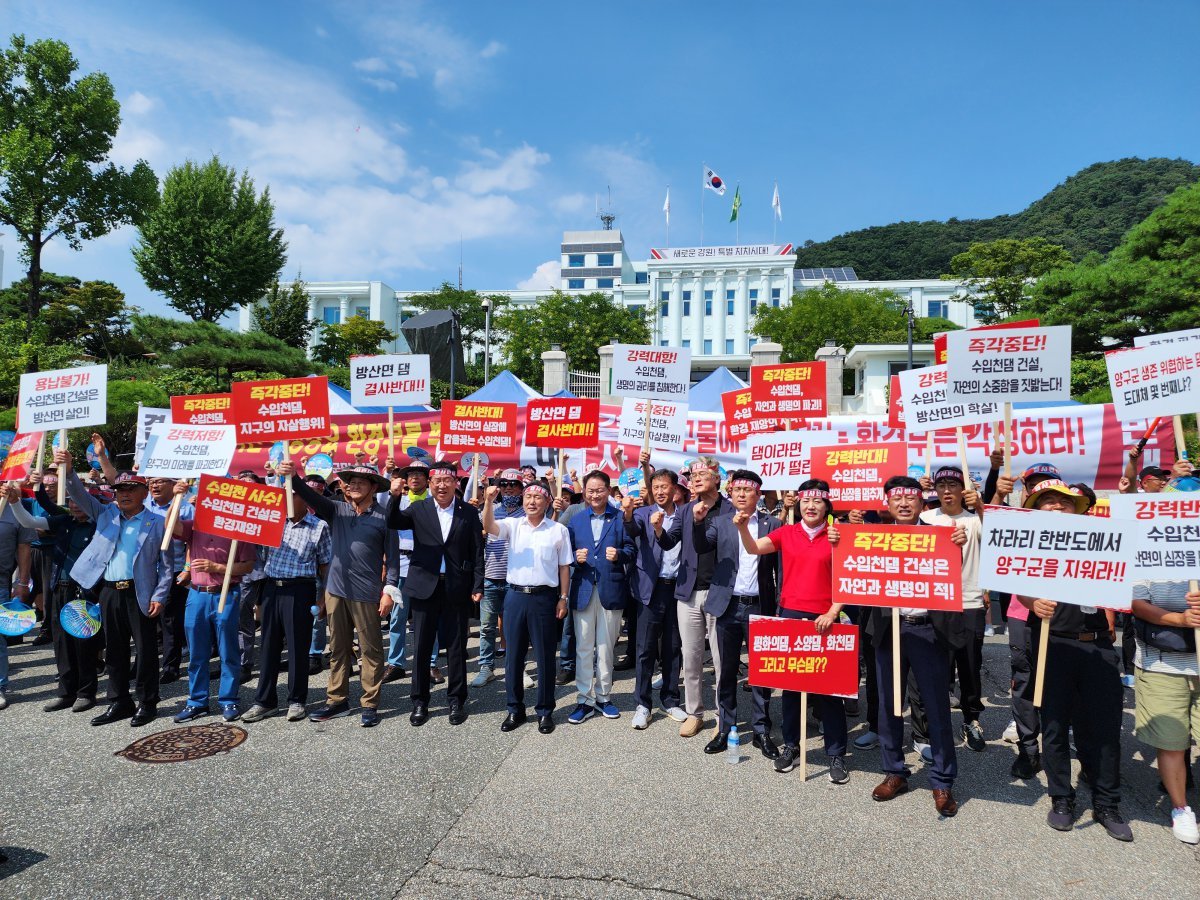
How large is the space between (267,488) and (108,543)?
1549mm

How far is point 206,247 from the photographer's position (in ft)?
119

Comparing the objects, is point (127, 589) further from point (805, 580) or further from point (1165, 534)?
point (1165, 534)

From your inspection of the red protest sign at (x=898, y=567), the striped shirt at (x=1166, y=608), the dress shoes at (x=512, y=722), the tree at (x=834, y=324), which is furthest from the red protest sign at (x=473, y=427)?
the tree at (x=834, y=324)

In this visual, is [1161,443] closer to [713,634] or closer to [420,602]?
[713,634]

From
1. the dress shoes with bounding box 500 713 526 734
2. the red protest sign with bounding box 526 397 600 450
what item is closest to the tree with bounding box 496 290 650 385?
the red protest sign with bounding box 526 397 600 450

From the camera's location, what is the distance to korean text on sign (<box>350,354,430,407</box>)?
8.81 metres

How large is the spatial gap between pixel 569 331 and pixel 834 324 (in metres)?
17.6

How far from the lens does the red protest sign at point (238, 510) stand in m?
6.02

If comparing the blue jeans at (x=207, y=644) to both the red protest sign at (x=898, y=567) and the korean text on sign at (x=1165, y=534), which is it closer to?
the red protest sign at (x=898, y=567)

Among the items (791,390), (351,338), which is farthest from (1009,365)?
(351,338)

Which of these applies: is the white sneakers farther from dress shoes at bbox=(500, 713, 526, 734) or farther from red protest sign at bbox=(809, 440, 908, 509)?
dress shoes at bbox=(500, 713, 526, 734)

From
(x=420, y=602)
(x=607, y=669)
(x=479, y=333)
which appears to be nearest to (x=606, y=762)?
(x=607, y=669)

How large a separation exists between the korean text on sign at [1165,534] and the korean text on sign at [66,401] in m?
8.73

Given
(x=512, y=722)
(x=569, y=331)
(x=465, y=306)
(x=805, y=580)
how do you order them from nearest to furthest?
1. (x=805, y=580)
2. (x=512, y=722)
3. (x=569, y=331)
4. (x=465, y=306)
